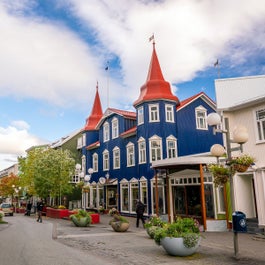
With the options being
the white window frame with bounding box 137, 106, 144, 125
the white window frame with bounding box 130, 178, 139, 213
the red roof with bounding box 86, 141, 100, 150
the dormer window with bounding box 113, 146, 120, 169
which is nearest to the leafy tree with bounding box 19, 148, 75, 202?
the red roof with bounding box 86, 141, 100, 150

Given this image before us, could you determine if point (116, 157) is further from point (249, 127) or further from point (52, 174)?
point (249, 127)

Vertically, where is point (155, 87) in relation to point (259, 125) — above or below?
above

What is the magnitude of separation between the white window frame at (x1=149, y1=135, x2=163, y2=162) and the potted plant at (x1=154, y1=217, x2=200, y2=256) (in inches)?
575

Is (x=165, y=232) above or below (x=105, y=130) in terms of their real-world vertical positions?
below

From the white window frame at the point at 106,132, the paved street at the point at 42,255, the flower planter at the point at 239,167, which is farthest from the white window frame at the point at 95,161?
the flower planter at the point at 239,167

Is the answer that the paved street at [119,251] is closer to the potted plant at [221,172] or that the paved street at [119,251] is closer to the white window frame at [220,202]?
the potted plant at [221,172]

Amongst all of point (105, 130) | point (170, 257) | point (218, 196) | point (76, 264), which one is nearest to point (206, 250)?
point (170, 257)

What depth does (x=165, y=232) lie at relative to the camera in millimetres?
9656

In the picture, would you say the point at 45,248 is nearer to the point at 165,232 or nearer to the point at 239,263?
the point at 165,232

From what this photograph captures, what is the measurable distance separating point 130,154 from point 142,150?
7.21 ft

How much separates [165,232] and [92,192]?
2497 cm

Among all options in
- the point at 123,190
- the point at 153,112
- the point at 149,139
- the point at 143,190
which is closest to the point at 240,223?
the point at 149,139

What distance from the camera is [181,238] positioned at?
30.3 ft

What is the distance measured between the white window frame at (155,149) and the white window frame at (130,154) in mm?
2828
